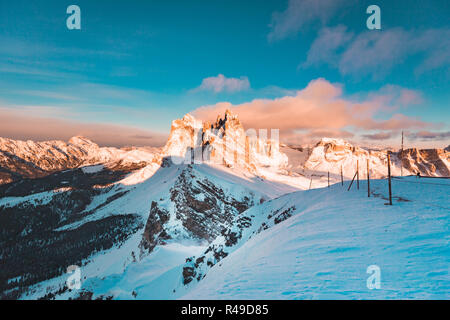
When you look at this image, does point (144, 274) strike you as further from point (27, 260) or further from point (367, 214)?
point (27, 260)

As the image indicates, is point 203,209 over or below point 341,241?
below

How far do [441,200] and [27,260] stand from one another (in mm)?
222364

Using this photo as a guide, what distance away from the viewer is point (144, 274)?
137 feet

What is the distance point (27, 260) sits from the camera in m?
154

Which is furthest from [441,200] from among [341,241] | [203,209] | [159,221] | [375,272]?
[203,209]

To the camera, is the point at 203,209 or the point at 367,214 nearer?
the point at 367,214

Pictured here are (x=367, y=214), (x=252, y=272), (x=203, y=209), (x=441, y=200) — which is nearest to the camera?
(x=252, y=272)

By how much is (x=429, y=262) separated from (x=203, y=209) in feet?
324

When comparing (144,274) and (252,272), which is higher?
(252,272)

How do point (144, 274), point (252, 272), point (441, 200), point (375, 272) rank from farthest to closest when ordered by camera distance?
point (144, 274) → point (441, 200) → point (252, 272) → point (375, 272)
